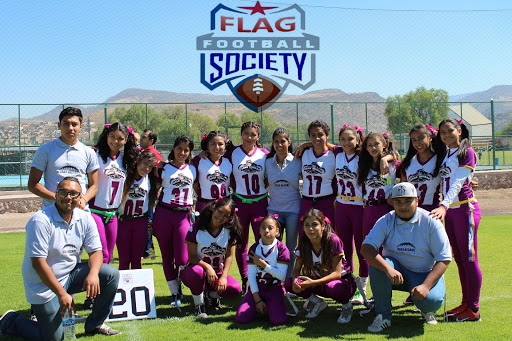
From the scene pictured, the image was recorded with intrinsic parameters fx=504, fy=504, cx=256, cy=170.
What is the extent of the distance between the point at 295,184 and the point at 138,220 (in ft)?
5.80

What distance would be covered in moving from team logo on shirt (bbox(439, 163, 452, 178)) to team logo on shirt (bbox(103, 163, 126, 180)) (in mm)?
3149

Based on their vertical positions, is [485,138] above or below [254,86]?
below

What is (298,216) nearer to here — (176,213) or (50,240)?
(176,213)

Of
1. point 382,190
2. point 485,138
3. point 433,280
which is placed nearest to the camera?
point 433,280

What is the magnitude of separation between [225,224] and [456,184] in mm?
2251

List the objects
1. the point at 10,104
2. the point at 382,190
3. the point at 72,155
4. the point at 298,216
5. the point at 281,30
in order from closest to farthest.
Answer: the point at 72,155 < the point at 382,190 < the point at 298,216 < the point at 10,104 < the point at 281,30

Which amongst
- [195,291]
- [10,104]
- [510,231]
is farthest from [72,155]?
[10,104]

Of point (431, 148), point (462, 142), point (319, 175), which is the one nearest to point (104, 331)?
point (319, 175)

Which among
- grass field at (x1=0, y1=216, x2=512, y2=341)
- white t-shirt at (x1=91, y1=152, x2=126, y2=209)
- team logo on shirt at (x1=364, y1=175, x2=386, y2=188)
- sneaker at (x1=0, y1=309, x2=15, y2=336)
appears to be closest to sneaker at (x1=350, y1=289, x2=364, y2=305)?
grass field at (x1=0, y1=216, x2=512, y2=341)

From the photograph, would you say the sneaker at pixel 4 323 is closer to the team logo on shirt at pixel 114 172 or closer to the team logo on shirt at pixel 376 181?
the team logo on shirt at pixel 114 172

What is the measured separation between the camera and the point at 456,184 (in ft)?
14.7

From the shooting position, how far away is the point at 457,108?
71.8ft

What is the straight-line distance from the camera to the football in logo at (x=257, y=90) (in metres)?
20.3

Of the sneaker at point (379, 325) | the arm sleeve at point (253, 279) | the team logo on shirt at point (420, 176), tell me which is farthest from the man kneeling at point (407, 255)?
the arm sleeve at point (253, 279)
